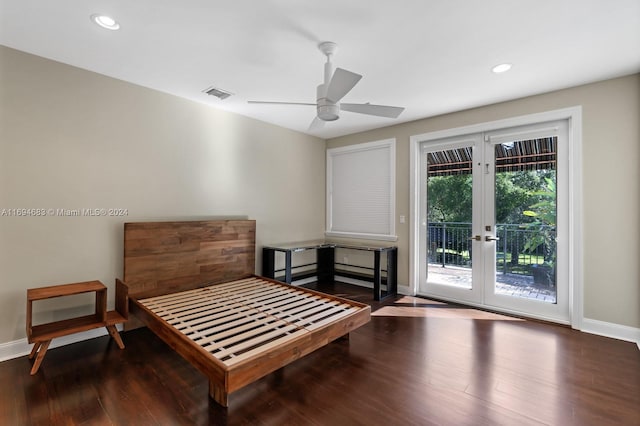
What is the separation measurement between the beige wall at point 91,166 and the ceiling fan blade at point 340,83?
2232 millimetres

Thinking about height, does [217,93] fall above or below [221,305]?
above

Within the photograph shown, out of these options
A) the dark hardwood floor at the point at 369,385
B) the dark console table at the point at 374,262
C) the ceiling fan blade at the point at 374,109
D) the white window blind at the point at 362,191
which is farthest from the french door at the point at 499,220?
the ceiling fan blade at the point at 374,109

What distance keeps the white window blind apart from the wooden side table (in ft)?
11.6

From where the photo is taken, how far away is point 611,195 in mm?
3115

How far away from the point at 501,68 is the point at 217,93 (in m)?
3.03

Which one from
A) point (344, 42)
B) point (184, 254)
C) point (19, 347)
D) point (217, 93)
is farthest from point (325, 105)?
point (19, 347)

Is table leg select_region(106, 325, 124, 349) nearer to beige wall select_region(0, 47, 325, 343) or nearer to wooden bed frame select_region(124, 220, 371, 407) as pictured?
wooden bed frame select_region(124, 220, 371, 407)

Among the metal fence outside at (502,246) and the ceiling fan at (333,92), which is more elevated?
the ceiling fan at (333,92)

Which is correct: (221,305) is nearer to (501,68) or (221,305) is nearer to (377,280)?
(377,280)

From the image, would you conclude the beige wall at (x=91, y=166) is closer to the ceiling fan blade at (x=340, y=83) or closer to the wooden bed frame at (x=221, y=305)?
the wooden bed frame at (x=221, y=305)

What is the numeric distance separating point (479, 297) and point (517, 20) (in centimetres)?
325

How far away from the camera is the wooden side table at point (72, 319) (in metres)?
2.39

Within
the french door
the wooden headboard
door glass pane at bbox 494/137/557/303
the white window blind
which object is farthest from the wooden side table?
door glass pane at bbox 494/137/557/303

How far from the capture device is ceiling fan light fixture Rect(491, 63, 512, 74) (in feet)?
9.27
